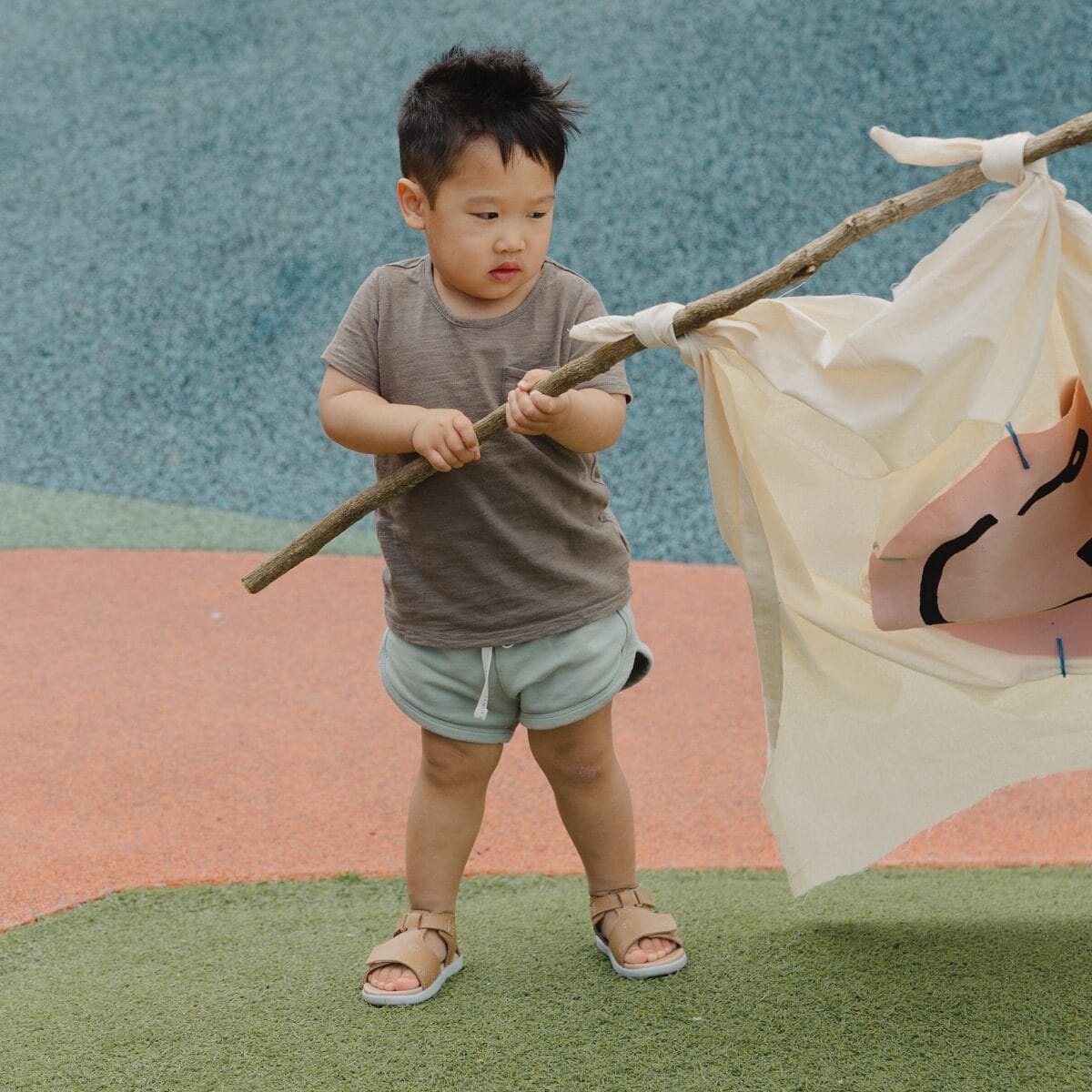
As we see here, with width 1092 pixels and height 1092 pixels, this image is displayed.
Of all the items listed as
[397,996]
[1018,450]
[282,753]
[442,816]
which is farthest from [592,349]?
[282,753]

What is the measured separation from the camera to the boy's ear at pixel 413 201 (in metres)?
1.93

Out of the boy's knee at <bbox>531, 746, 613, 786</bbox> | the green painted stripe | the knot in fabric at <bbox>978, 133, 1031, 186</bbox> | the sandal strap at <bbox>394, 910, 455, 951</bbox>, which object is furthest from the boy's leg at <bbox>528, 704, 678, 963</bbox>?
the green painted stripe

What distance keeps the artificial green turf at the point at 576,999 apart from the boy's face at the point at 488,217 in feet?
3.41

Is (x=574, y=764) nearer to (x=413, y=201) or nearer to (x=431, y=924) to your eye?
(x=431, y=924)

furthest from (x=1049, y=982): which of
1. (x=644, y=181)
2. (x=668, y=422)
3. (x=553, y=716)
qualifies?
(x=644, y=181)

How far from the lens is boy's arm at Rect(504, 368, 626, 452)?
5.87ft

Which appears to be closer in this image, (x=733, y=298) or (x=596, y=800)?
(x=733, y=298)

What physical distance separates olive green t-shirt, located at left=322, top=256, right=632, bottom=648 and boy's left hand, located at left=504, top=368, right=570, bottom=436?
7.0 inches

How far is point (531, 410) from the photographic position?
1782mm

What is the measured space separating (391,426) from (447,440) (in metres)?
0.13

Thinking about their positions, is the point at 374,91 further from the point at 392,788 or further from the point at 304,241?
the point at 392,788

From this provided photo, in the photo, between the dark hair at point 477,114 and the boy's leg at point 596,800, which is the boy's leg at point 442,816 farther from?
the dark hair at point 477,114

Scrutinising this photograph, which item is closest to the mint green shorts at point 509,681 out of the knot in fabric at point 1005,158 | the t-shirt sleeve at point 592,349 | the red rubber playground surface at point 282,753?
the t-shirt sleeve at point 592,349

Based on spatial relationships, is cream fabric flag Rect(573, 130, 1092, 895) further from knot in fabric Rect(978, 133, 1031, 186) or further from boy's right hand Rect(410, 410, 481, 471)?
boy's right hand Rect(410, 410, 481, 471)
